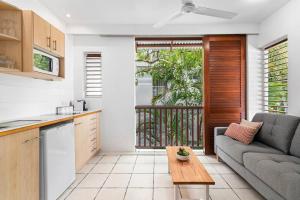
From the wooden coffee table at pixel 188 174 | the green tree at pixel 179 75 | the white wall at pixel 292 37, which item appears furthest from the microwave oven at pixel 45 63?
the white wall at pixel 292 37

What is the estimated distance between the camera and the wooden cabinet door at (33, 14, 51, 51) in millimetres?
2668

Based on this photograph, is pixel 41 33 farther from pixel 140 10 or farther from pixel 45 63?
pixel 140 10

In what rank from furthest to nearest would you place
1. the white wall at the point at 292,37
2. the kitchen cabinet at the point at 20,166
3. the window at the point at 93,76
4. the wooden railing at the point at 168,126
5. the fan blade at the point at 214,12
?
1. the wooden railing at the point at 168,126
2. the window at the point at 93,76
3. the white wall at the point at 292,37
4. the fan blade at the point at 214,12
5. the kitchen cabinet at the point at 20,166

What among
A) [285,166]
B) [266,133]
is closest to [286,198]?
[285,166]

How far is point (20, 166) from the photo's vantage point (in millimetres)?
1958

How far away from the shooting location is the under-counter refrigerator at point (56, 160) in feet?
7.67

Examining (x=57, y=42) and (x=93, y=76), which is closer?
(x=57, y=42)

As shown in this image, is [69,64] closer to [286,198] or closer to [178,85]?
[178,85]

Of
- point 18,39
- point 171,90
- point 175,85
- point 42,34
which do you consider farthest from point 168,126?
point 18,39

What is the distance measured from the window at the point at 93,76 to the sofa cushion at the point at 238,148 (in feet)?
9.29

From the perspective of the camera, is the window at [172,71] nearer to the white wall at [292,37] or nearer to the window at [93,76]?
the window at [93,76]

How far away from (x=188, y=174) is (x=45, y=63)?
235 centimetres

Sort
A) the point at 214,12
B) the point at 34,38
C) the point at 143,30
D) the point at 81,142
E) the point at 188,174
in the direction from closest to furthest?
the point at 188,174 → the point at 34,38 → the point at 214,12 → the point at 81,142 → the point at 143,30

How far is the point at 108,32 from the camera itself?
4.63m
